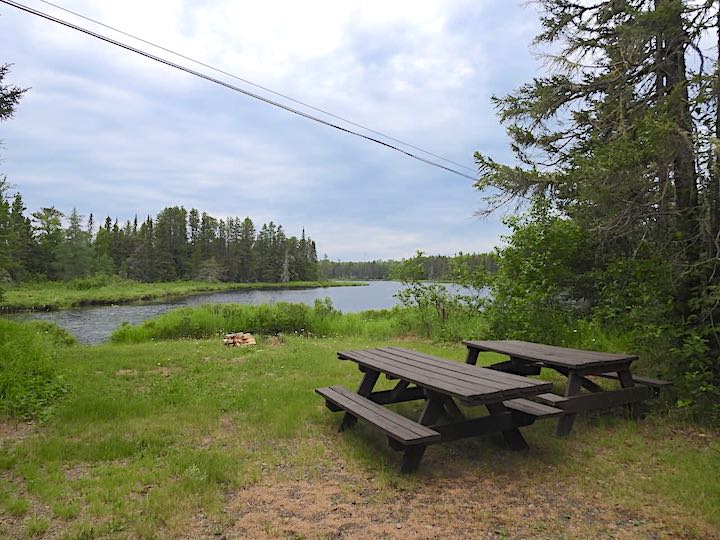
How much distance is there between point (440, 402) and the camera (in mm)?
3193

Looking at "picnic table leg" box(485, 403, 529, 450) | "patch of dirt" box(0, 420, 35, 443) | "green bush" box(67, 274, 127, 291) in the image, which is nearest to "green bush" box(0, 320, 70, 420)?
"patch of dirt" box(0, 420, 35, 443)

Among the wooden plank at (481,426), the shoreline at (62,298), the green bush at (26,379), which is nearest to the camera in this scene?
the wooden plank at (481,426)

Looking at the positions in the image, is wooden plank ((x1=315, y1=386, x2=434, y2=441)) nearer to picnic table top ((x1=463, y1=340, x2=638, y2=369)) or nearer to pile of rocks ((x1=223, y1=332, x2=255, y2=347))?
picnic table top ((x1=463, y1=340, x2=638, y2=369))

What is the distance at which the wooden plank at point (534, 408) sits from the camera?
3.25m

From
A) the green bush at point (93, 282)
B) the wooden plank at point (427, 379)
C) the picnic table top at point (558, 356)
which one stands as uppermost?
the picnic table top at point (558, 356)

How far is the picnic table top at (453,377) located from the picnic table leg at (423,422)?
13 centimetres

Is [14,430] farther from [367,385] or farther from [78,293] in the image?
[78,293]

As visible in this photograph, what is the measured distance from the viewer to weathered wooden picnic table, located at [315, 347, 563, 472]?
287 cm

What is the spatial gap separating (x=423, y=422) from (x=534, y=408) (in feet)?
3.00

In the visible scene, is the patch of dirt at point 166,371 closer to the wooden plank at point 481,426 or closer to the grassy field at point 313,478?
the grassy field at point 313,478

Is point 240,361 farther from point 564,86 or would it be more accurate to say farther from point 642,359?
point 564,86

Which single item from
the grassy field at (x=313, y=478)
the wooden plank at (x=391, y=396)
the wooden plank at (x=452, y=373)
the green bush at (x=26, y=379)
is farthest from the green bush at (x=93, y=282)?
the wooden plank at (x=452, y=373)

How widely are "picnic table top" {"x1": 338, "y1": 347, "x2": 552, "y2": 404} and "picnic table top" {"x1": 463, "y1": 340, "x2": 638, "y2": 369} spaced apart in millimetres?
627

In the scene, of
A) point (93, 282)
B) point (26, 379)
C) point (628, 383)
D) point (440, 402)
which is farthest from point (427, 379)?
point (93, 282)
